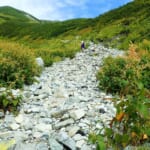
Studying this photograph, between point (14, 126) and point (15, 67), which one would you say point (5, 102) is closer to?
point (14, 126)

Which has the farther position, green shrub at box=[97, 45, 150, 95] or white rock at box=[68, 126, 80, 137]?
green shrub at box=[97, 45, 150, 95]

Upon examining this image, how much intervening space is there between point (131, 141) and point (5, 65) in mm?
8128

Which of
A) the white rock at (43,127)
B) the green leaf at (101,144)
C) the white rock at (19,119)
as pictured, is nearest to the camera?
the green leaf at (101,144)

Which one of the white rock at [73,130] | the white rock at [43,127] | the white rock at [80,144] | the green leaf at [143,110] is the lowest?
the white rock at [80,144]

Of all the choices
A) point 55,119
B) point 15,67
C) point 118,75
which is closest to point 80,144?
point 55,119

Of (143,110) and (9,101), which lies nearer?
(143,110)

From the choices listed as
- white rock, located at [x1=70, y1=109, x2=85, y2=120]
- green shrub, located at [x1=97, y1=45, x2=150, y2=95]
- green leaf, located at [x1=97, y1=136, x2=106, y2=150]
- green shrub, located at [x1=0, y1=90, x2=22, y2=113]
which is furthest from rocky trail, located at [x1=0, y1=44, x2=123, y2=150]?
green leaf, located at [x1=97, y1=136, x2=106, y2=150]

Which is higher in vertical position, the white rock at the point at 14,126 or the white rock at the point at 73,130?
the white rock at the point at 73,130

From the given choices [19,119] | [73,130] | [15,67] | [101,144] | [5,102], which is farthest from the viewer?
[15,67]

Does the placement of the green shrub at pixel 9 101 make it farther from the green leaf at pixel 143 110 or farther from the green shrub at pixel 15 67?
the green leaf at pixel 143 110

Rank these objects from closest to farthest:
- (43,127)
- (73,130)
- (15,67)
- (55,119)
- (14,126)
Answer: (73,130) < (43,127) < (14,126) < (55,119) < (15,67)

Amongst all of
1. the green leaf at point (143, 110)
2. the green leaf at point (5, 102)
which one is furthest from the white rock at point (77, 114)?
the green leaf at point (143, 110)

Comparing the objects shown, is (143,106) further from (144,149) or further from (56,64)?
(56,64)

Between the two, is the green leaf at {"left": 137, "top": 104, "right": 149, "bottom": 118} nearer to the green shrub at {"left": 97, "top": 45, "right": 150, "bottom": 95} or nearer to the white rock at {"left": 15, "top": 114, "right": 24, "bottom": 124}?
the white rock at {"left": 15, "top": 114, "right": 24, "bottom": 124}
